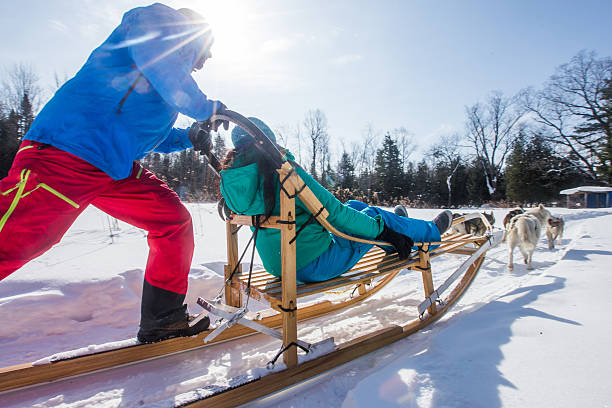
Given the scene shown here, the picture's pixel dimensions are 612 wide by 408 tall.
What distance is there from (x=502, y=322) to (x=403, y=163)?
113 feet

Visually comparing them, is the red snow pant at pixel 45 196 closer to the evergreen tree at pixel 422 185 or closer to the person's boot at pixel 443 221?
the person's boot at pixel 443 221

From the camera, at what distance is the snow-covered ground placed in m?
1.32

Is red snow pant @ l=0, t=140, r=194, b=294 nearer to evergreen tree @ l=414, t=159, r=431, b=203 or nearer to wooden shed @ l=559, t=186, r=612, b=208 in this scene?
wooden shed @ l=559, t=186, r=612, b=208

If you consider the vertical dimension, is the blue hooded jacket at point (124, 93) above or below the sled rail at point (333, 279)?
above

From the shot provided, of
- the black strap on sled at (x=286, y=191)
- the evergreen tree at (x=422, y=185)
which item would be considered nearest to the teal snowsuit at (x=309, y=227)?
the black strap on sled at (x=286, y=191)

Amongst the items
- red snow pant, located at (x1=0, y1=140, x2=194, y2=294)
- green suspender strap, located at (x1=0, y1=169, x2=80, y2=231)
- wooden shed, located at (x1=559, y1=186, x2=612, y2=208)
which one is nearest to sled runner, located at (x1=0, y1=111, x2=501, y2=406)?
red snow pant, located at (x1=0, y1=140, x2=194, y2=294)

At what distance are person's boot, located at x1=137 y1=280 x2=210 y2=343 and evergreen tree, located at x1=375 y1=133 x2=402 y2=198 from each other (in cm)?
3068

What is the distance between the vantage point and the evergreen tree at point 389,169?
3212 cm

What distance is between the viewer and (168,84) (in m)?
1.40

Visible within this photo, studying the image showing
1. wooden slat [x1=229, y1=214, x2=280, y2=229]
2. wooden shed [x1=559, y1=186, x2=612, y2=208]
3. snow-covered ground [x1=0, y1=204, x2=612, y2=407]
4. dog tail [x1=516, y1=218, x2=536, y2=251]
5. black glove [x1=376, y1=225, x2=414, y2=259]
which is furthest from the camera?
wooden shed [x1=559, y1=186, x2=612, y2=208]

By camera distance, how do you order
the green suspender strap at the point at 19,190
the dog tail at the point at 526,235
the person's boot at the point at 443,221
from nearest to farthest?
the green suspender strap at the point at 19,190
the person's boot at the point at 443,221
the dog tail at the point at 526,235

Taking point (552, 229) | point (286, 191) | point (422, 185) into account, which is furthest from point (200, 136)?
point (422, 185)

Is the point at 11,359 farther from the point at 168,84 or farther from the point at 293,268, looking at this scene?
the point at 168,84

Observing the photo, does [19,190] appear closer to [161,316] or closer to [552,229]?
[161,316]
